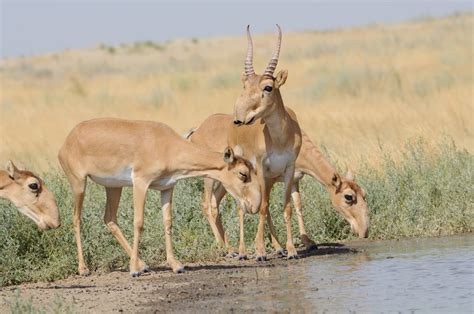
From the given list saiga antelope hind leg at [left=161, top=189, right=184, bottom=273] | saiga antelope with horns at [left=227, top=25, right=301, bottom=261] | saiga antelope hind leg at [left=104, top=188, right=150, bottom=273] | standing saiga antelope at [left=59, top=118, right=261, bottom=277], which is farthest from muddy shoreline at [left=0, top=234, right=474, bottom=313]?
standing saiga antelope at [left=59, top=118, right=261, bottom=277]

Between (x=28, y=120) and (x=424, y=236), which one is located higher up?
(x=28, y=120)

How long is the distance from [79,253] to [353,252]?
328cm

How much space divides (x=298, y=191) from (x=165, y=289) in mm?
3505

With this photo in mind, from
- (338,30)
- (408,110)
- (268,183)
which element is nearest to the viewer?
(268,183)

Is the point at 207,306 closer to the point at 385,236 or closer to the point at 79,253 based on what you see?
the point at 79,253

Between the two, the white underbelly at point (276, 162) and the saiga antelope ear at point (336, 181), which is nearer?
the white underbelly at point (276, 162)

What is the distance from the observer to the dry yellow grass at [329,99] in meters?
20.2

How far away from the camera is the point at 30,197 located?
11516 mm

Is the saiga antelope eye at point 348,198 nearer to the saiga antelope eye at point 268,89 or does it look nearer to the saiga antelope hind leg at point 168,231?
the saiga antelope eye at point 268,89

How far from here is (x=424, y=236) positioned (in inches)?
538

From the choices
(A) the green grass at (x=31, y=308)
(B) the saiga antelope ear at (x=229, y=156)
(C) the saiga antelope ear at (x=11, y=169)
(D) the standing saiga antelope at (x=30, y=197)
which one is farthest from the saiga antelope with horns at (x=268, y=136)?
(A) the green grass at (x=31, y=308)

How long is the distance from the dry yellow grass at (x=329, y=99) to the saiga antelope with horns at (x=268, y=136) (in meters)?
4.07

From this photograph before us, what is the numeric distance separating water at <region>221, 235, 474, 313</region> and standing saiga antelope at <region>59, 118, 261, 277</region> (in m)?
1.07

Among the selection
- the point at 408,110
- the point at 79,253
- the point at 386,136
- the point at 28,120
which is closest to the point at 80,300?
the point at 79,253
